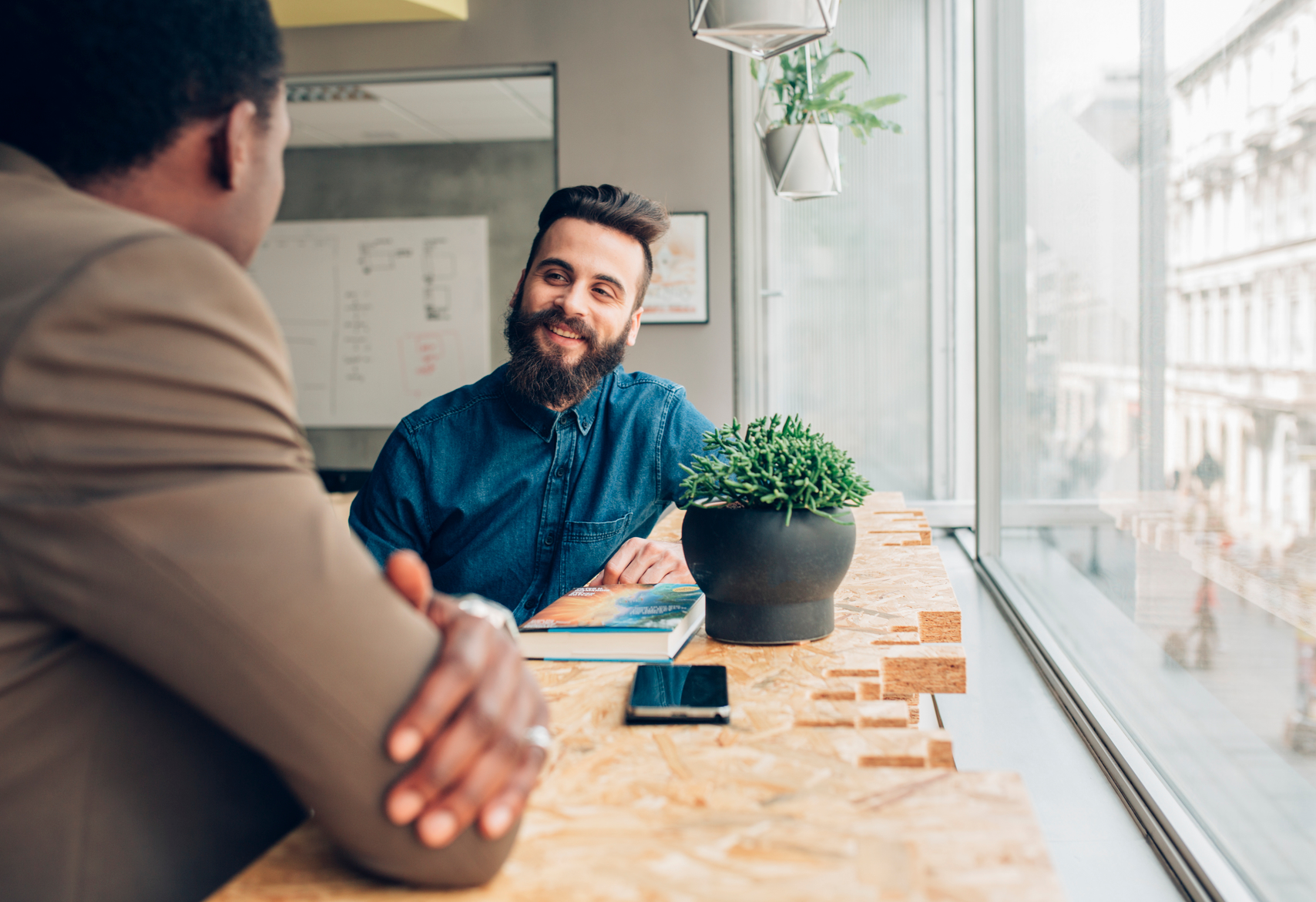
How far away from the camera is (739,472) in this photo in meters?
0.95

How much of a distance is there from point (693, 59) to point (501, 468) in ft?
9.86

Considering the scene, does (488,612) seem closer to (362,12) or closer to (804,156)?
(804,156)

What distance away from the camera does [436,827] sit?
51 cm

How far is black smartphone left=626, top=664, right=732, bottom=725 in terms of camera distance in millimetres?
803

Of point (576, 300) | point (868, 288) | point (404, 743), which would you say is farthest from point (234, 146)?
point (868, 288)

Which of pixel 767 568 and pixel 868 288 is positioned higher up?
pixel 868 288

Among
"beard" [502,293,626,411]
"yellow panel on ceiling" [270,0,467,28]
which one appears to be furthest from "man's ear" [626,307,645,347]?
"yellow panel on ceiling" [270,0,467,28]

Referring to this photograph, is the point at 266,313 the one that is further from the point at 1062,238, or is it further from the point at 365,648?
the point at 1062,238

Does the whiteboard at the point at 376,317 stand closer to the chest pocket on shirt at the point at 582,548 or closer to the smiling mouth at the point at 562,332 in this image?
the smiling mouth at the point at 562,332

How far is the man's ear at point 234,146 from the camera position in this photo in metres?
0.59

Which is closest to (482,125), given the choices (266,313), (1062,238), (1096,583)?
(1062,238)

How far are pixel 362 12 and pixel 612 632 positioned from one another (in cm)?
387

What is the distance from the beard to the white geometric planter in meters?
1.52

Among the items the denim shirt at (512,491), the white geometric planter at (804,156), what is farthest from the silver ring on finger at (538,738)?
the white geometric planter at (804,156)
